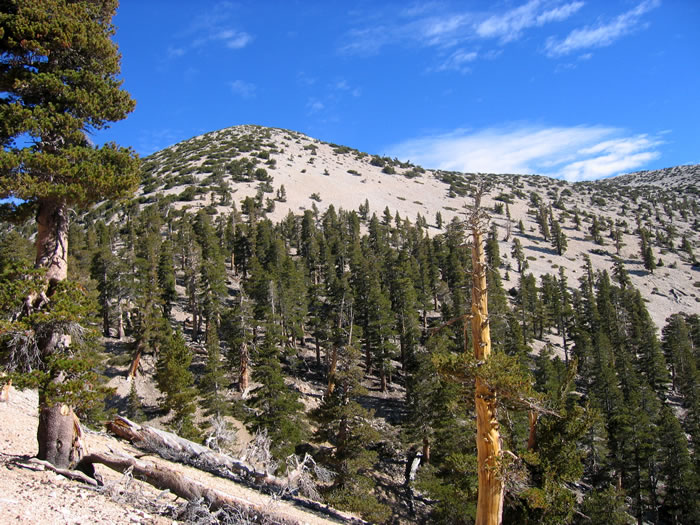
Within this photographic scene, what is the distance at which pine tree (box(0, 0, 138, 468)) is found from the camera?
352 inches

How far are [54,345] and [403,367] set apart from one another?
42.4 meters

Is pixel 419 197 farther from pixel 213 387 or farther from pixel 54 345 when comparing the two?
pixel 54 345

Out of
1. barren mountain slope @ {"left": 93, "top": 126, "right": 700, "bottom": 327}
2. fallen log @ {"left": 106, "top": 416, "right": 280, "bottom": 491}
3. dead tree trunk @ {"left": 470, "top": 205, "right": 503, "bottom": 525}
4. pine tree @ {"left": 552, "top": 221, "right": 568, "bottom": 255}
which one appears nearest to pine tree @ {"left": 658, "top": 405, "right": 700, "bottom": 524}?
fallen log @ {"left": 106, "top": 416, "right": 280, "bottom": 491}

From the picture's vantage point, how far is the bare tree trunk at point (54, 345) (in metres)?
9.24

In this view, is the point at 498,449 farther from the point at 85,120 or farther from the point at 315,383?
the point at 315,383

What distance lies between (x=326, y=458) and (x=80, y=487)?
12.5 meters

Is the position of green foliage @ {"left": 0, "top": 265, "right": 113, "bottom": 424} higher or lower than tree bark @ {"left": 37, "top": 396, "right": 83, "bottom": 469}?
higher

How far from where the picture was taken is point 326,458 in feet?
62.8

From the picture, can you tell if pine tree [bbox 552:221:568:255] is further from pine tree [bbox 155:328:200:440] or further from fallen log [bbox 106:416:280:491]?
fallen log [bbox 106:416:280:491]

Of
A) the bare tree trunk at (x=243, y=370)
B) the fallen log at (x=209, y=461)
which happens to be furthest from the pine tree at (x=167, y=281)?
the fallen log at (x=209, y=461)

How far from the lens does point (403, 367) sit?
4812 cm

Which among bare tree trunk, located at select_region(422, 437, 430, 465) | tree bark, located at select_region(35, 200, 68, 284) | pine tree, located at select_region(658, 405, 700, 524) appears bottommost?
pine tree, located at select_region(658, 405, 700, 524)

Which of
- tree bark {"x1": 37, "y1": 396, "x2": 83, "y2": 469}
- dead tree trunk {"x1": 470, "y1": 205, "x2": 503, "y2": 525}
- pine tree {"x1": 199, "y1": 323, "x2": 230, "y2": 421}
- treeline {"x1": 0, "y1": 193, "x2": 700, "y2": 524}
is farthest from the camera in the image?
pine tree {"x1": 199, "y1": 323, "x2": 230, "y2": 421}

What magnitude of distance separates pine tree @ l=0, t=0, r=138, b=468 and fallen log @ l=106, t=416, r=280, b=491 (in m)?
3.20
